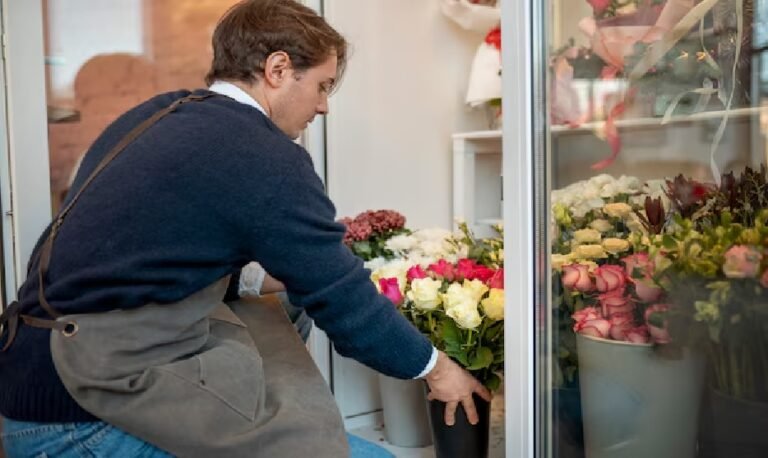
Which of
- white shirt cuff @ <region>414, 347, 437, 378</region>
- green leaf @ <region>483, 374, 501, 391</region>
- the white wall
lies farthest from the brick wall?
white shirt cuff @ <region>414, 347, 437, 378</region>

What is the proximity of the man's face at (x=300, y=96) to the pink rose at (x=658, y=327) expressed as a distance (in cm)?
59

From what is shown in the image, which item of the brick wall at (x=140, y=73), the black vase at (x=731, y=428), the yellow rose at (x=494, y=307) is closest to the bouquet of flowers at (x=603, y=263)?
the black vase at (x=731, y=428)

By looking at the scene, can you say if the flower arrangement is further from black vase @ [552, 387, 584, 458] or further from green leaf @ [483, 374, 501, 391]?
black vase @ [552, 387, 584, 458]

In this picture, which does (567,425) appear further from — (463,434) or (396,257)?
(396,257)

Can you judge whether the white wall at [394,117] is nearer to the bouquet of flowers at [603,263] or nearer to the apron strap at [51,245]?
the bouquet of flowers at [603,263]

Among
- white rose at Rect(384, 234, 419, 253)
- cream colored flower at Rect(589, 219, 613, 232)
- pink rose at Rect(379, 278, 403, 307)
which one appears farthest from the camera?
white rose at Rect(384, 234, 419, 253)

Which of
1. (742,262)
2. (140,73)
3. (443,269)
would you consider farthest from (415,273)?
(140,73)

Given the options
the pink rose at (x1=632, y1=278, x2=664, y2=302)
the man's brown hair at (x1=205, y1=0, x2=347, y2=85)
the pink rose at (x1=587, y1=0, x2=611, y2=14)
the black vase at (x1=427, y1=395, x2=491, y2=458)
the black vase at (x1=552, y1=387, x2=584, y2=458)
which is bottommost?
the black vase at (x1=427, y1=395, x2=491, y2=458)

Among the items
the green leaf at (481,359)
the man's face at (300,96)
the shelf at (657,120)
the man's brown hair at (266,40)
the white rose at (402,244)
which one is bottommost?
the green leaf at (481,359)

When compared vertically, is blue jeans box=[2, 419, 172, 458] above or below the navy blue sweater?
below

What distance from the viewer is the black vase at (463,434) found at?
1423mm

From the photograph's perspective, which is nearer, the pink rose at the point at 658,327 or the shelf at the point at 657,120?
the shelf at the point at 657,120

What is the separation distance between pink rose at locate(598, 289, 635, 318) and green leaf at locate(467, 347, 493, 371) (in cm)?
31

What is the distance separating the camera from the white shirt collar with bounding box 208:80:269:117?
3.42ft
